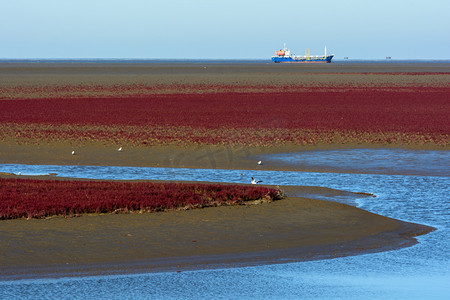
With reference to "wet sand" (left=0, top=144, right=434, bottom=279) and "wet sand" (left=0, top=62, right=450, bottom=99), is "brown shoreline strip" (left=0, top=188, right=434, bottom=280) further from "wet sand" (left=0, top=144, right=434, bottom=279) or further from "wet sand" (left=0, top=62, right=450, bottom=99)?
"wet sand" (left=0, top=62, right=450, bottom=99)

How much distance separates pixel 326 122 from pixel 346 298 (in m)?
31.7

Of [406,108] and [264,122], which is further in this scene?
[406,108]

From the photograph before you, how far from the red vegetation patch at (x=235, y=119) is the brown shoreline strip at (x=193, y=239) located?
16.2m

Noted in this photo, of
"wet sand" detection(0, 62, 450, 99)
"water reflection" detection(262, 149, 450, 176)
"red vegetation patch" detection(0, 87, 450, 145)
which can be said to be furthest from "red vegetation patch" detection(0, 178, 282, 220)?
"wet sand" detection(0, 62, 450, 99)

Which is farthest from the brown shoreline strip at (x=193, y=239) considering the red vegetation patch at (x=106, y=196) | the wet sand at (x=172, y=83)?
the wet sand at (x=172, y=83)

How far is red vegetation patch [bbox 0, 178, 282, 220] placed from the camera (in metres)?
16.7

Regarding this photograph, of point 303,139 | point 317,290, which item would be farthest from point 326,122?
point 317,290

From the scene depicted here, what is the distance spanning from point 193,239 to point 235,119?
29779 millimetres

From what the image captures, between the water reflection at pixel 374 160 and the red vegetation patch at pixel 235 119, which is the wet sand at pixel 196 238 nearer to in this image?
the water reflection at pixel 374 160

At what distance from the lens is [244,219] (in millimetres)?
16750

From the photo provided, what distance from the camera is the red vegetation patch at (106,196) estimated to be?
1669cm

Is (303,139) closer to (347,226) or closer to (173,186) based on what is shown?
(173,186)

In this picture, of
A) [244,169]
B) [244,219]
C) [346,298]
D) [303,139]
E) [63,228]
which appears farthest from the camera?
[303,139]

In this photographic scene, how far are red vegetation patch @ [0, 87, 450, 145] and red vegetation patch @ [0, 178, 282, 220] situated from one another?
43.6ft
